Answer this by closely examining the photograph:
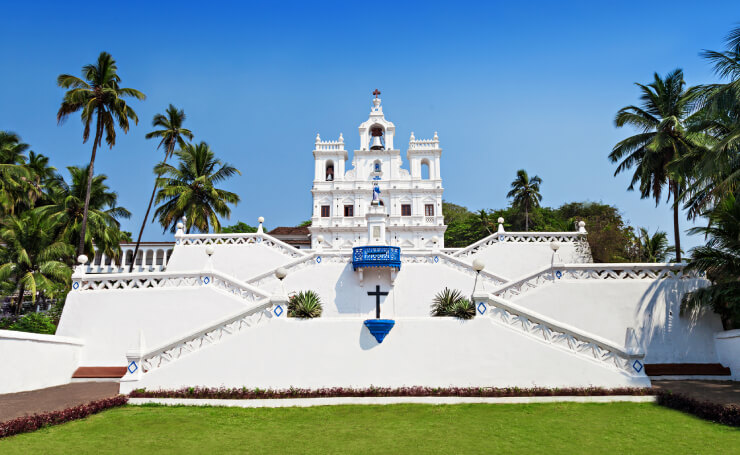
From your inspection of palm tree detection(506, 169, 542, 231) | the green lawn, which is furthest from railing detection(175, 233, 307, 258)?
palm tree detection(506, 169, 542, 231)

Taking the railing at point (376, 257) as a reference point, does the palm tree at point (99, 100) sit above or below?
above

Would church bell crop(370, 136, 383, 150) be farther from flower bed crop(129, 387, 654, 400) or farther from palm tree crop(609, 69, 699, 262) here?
flower bed crop(129, 387, 654, 400)

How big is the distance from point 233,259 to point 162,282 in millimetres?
7240

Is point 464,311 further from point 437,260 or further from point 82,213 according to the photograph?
point 82,213

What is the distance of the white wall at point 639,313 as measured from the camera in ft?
54.8

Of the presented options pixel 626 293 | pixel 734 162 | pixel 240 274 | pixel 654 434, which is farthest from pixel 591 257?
pixel 240 274

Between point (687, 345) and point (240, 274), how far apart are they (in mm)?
20108

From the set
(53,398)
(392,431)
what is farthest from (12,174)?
(392,431)

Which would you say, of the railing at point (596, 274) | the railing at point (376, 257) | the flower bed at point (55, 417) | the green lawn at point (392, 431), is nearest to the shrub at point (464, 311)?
the green lawn at point (392, 431)

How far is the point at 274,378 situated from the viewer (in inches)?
519

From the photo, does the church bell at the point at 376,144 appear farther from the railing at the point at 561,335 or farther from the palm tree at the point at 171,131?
the railing at the point at 561,335

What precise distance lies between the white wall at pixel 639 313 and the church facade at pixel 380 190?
959 inches

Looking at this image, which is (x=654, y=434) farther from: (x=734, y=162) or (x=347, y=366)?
(x=734, y=162)

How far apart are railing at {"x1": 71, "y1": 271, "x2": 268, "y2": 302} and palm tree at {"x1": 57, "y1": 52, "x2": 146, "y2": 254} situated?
25.3 ft
